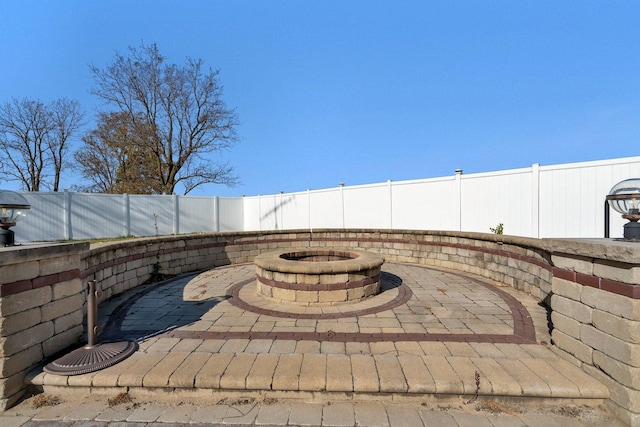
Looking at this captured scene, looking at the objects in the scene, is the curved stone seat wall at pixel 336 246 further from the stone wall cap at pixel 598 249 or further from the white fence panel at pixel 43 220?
the white fence panel at pixel 43 220

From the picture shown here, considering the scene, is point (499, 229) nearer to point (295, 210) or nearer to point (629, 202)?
point (629, 202)

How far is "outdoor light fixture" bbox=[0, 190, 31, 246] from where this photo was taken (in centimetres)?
295

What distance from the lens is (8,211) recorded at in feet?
9.84

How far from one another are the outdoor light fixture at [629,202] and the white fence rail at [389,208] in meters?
4.35

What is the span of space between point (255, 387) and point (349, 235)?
6.96 metres

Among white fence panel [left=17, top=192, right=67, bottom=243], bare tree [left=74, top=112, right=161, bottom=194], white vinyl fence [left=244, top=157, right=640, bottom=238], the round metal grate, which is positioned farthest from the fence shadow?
bare tree [left=74, top=112, right=161, bottom=194]

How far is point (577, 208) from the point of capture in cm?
642

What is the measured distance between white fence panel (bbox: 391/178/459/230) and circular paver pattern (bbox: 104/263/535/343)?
10.4 feet

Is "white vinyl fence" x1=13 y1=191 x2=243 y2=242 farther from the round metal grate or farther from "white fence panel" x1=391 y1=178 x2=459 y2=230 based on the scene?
the round metal grate

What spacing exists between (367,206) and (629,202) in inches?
320

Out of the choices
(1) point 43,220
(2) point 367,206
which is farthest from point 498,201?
(1) point 43,220

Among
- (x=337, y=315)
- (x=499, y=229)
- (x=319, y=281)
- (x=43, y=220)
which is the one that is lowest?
(x=337, y=315)

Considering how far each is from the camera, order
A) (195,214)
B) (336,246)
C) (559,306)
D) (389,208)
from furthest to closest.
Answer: (195,214), (389,208), (336,246), (559,306)

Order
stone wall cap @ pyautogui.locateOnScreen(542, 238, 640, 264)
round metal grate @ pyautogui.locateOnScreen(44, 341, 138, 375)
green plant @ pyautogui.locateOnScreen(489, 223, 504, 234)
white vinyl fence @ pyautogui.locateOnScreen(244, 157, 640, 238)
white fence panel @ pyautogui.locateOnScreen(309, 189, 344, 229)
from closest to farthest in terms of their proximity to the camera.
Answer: stone wall cap @ pyautogui.locateOnScreen(542, 238, 640, 264)
round metal grate @ pyautogui.locateOnScreen(44, 341, 138, 375)
white vinyl fence @ pyautogui.locateOnScreen(244, 157, 640, 238)
green plant @ pyautogui.locateOnScreen(489, 223, 504, 234)
white fence panel @ pyautogui.locateOnScreen(309, 189, 344, 229)
